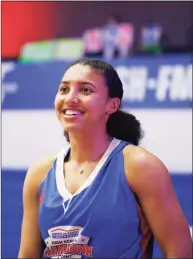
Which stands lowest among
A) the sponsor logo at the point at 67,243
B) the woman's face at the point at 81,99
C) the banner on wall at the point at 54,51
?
the sponsor logo at the point at 67,243

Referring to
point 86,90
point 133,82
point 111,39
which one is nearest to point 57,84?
point 133,82

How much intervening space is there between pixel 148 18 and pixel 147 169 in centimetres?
591

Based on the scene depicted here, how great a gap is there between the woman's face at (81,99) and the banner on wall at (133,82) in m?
3.05

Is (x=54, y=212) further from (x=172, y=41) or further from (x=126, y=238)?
(x=172, y=41)

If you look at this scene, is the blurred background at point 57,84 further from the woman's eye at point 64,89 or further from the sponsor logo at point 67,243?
the woman's eye at point 64,89

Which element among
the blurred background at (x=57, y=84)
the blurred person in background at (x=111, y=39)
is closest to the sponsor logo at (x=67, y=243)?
the blurred background at (x=57, y=84)

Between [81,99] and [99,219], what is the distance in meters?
0.34

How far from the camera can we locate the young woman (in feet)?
4.49

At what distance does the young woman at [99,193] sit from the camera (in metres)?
1.37

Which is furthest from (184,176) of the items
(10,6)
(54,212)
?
(10,6)

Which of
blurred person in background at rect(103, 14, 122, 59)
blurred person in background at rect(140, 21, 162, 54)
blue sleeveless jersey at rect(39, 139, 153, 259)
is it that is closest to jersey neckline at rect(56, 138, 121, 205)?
blue sleeveless jersey at rect(39, 139, 153, 259)

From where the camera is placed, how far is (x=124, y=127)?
1.61m

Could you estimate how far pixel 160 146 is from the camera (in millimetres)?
4445

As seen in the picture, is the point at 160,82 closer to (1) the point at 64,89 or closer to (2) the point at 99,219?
(1) the point at 64,89
